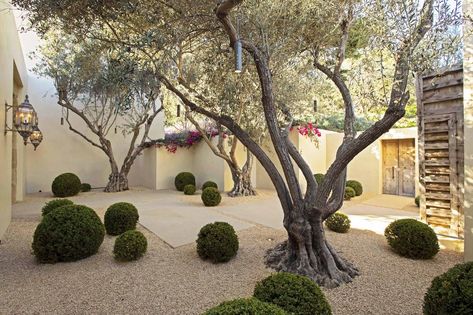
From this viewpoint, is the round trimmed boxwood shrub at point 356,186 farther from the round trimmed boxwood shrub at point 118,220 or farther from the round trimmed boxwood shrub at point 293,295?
the round trimmed boxwood shrub at point 293,295

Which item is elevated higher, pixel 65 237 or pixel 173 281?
pixel 65 237

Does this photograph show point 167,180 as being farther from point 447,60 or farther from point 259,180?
point 447,60

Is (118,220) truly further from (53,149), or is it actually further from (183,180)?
(53,149)

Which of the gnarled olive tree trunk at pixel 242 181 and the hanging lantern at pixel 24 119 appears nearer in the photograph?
the hanging lantern at pixel 24 119

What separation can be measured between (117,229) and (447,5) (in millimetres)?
5768

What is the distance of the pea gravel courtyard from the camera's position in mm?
2938

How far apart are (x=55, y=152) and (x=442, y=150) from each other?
14.0m

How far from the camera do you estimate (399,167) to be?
946cm

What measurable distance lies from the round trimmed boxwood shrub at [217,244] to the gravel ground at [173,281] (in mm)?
116

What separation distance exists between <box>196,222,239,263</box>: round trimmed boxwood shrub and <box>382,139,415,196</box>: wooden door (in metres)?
7.60

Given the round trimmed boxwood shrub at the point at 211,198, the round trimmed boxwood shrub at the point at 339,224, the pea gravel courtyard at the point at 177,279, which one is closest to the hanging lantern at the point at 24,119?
the pea gravel courtyard at the point at 177,279

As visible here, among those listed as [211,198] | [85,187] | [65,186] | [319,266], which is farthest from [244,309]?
[85,187]

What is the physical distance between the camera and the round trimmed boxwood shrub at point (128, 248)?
393 cm

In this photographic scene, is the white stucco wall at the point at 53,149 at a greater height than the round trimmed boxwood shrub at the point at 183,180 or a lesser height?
greater
